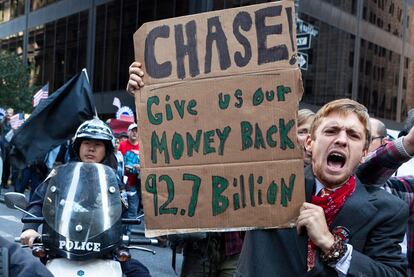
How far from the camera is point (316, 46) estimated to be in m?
25.1

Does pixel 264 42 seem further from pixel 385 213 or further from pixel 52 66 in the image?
pixel 52 66

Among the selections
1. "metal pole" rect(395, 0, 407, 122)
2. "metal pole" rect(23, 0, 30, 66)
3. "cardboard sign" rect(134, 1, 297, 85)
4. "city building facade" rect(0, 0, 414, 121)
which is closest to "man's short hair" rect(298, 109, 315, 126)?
"cardboard sign" rect(134, 1, 297, 85)

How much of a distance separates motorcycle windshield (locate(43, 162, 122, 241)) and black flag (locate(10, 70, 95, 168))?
1375 mm

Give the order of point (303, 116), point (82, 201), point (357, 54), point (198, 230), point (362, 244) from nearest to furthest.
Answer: point (362, 244) < point (198, 230) < point (82, 201) < point (303, 116) < point (357, 54)

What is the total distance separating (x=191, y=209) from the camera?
2.42 m

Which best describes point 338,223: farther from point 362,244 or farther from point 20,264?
point 20,264

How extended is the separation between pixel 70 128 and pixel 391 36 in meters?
27.4

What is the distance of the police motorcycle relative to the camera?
313cm

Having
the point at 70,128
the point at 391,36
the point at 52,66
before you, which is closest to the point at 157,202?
the point at 70,128

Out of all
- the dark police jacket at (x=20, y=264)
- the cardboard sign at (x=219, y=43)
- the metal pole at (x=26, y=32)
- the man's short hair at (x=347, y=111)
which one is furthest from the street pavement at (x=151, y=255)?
the metal pole at (x=26, y=32)

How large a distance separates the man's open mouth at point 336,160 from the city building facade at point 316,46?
20.0 meters

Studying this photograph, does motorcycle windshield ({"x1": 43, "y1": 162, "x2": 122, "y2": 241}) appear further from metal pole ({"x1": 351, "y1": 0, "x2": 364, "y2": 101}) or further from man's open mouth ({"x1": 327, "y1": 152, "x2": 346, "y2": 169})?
metal pole ({"x1": 351, "y1": 0, "x2": 364, "y2": 101})

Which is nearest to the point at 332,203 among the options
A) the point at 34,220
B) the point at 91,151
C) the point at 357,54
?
the point at 34,220

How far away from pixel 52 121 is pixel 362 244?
345 cm
